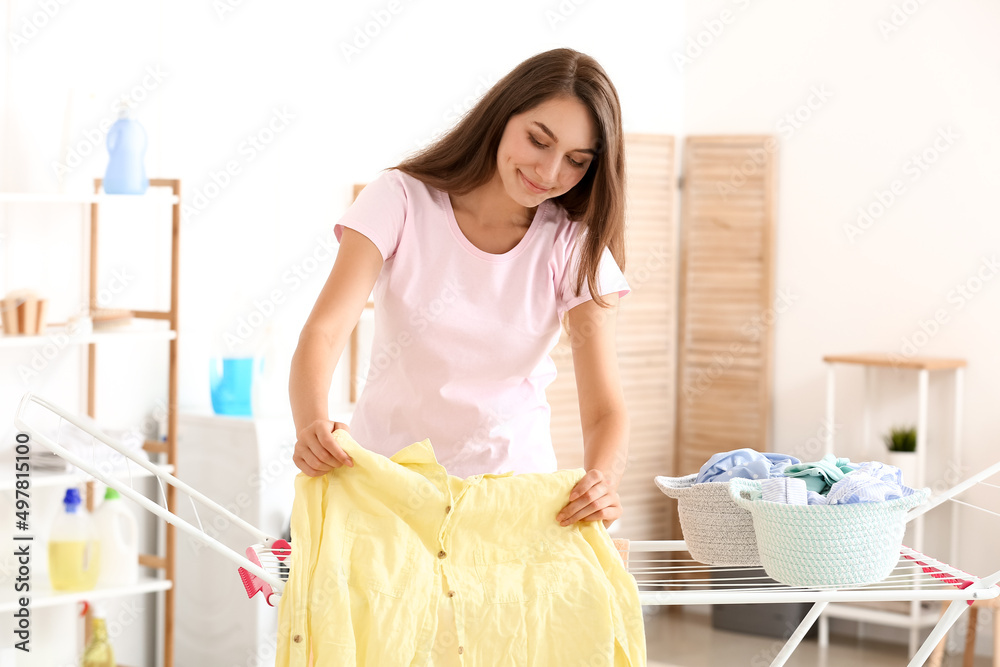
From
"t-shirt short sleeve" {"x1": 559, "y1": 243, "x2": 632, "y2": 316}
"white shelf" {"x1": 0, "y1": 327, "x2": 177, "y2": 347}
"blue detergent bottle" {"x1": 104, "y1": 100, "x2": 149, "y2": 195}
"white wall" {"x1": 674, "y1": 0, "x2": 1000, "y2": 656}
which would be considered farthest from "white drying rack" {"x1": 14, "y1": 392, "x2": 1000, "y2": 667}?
Result: "white wall" {"x1": 674, "y1": 0, "x2": 1000, "y2": 656}

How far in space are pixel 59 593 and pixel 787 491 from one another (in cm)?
207

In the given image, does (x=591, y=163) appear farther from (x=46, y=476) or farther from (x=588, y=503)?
(x=46, y=476)

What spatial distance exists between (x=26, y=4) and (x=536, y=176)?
6.51 ft

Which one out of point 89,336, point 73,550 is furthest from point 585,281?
point 73,550

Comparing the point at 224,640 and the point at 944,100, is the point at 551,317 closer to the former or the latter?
the point at 224,640

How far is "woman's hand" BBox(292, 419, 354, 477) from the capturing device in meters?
1.36

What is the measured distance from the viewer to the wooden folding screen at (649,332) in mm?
4531

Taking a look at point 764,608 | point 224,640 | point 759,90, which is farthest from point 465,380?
point 759,90

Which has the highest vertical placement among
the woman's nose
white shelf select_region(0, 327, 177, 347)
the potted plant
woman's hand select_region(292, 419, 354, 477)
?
the woman's nose

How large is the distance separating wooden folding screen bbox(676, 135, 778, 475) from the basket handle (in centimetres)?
310

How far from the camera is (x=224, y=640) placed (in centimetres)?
307

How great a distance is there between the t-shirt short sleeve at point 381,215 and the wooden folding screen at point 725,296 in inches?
127

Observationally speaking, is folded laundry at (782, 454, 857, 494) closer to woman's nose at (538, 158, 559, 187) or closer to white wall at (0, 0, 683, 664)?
woman's nose at (538, 158, 559, 187)

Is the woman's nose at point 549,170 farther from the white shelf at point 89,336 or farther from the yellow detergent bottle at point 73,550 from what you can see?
the yellow detergent bottle at point 73,550
